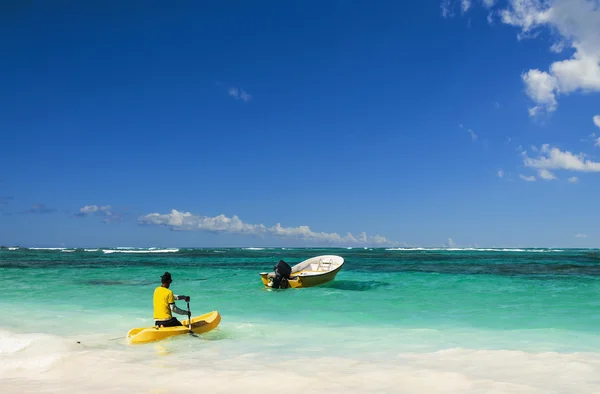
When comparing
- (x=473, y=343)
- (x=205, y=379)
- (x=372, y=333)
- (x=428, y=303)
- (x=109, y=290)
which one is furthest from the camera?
(x=109, y=290)

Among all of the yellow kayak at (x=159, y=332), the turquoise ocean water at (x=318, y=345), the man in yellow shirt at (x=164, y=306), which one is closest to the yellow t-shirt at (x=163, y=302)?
the man in yellow shirt at (x=164, y=306)

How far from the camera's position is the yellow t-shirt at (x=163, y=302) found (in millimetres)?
10164

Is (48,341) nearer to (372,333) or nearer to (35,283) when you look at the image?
(372,333)

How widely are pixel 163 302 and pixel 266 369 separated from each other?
11.1 feet

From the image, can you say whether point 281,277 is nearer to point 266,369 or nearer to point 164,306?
point 164,306

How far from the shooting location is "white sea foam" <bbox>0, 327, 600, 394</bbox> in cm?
679

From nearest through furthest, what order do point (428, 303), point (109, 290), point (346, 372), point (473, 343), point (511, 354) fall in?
point (346, 372)
point (511, 354)
point (473, 343)
point (428, 303)
point (109, 290)

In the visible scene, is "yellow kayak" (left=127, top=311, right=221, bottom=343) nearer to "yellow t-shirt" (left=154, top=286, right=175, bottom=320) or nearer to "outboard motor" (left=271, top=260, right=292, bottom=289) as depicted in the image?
"yellow t-shirt" (left=154, top=286, right=175, bottom=320)

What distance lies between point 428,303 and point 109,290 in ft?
47.9

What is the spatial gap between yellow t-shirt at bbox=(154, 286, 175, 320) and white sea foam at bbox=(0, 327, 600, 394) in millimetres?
663

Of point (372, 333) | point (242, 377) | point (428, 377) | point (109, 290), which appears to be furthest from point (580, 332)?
point (109, 290)

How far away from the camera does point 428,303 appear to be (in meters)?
17.7

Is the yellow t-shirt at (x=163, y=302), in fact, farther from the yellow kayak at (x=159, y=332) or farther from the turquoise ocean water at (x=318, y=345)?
the turquoise ocean water at (x=318, y=345)

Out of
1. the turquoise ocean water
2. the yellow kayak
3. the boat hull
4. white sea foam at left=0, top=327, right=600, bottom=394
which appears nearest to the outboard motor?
the boat hull
